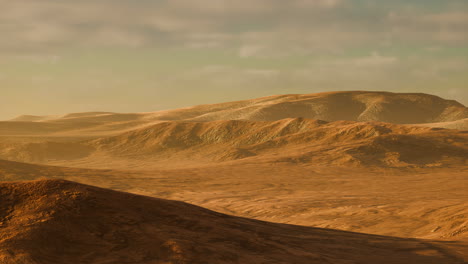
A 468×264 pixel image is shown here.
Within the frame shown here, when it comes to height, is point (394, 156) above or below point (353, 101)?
below

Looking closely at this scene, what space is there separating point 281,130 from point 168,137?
14.5m

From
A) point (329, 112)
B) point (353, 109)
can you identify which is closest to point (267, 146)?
point (329, 112)

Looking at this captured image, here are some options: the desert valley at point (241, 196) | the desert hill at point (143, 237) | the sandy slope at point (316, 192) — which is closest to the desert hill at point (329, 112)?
the desert valley at point (241, 196)

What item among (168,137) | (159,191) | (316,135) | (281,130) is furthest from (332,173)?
(168,137)

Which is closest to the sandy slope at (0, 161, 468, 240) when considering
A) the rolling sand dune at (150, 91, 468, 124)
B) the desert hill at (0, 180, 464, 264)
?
the desert hill at (0, 180, 464, 264)

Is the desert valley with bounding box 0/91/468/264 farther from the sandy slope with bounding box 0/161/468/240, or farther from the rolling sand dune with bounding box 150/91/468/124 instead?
the rolling sand dune with bounding box 150/91/468/124

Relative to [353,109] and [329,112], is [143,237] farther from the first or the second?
[353,109]

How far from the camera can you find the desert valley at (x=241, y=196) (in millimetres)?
7797

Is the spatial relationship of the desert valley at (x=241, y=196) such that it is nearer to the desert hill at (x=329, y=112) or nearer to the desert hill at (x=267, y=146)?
the desert hill at (x=267, y=146)

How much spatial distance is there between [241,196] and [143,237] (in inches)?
661

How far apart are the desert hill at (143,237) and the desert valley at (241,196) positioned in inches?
1.1

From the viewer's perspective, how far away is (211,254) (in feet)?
25.3

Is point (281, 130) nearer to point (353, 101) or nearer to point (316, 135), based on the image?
point (316, 135)

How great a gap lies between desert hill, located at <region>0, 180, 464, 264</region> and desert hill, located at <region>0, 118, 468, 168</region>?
92.8ft
